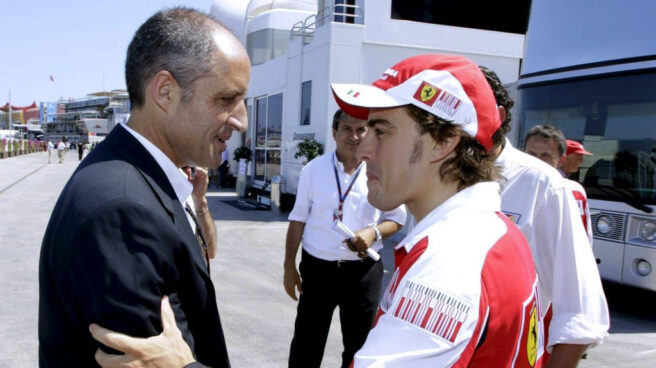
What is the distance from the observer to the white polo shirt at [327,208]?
146 inches

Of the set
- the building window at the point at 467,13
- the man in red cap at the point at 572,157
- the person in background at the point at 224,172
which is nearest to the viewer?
the man in red cap at the point at 572,157

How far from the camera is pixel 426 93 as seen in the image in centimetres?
146

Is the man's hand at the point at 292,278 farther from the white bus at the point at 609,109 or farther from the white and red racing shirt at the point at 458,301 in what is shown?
the white bus at the point at 609,109

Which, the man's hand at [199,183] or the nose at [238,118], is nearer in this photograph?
the nose at [238,118]

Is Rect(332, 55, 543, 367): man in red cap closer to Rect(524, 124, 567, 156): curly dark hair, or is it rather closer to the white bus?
Rect(524, 124, 567, 156): curly dark hair

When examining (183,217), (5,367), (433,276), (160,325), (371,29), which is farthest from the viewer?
(371,29)

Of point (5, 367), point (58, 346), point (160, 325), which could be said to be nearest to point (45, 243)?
point (58, 346)

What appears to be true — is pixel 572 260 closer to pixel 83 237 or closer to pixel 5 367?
pixel 83 237

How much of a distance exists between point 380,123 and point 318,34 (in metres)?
13.6

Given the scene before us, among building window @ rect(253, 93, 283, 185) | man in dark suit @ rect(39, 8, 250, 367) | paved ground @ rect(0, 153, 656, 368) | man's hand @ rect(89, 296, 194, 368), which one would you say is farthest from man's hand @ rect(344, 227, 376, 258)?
building window @ rect(253, 93, 283, 185)

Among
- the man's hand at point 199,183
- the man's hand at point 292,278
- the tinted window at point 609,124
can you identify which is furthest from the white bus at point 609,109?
the man's hand at point 199,183

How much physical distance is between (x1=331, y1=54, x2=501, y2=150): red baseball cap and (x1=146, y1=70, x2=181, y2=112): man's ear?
544mm

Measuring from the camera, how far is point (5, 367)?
4.32m

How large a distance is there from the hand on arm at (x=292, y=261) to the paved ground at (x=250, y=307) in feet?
3.37
